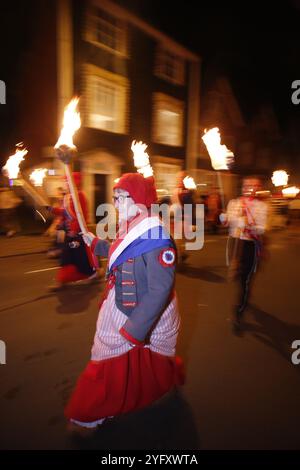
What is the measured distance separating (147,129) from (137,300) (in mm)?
17400

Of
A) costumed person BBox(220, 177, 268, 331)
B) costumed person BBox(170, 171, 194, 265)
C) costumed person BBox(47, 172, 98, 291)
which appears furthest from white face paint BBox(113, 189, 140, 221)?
costumed person BBox(170, 171, 194, 265)

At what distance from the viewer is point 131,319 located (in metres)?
2.37

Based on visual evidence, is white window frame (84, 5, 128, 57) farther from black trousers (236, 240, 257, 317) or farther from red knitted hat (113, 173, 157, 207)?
red knitted hat (113, 173, 157, 207)

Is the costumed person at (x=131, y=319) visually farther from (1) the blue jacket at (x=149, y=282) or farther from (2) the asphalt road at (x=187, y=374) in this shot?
(2) the asphalt road at (x=187, y=374)

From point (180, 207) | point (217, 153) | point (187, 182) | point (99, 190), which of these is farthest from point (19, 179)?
point (99, 190)

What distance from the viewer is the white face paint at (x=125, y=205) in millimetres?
2539

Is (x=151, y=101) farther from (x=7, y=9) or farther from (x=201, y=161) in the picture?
(x=7, y=9)

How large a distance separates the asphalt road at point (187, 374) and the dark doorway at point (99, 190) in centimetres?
1008

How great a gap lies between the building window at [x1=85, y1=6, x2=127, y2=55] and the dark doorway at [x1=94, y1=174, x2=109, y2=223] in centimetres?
563

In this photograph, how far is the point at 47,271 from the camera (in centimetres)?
786

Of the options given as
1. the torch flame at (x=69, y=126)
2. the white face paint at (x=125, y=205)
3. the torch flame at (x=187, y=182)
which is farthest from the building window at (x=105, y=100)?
the white face paint at (x=125, y=205)

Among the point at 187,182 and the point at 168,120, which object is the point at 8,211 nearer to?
the point at 187,182

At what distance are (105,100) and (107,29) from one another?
3079mm
